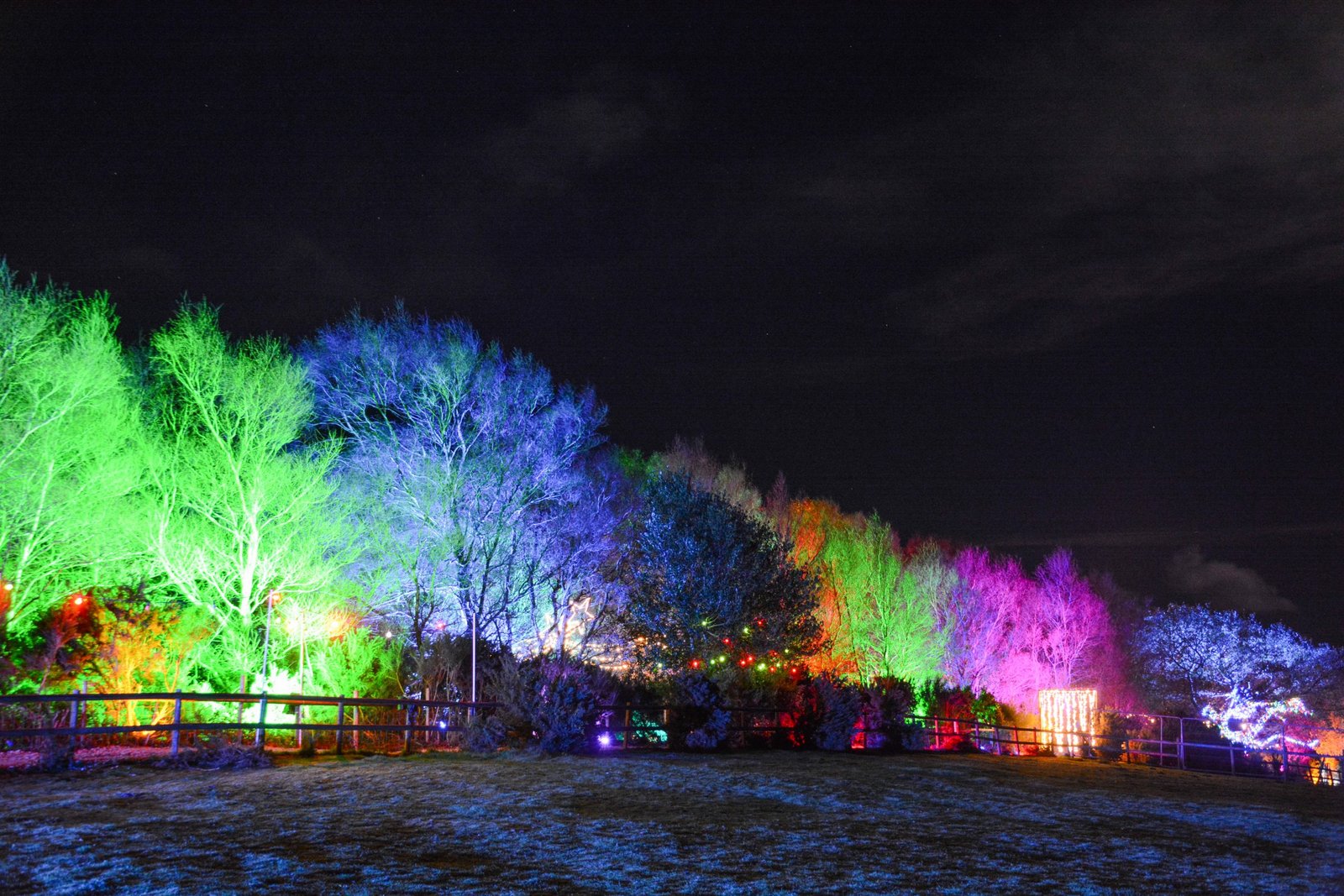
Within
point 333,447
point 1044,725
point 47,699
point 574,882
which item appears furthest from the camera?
point 1044,725

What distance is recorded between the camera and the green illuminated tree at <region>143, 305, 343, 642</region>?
21516 millimetres

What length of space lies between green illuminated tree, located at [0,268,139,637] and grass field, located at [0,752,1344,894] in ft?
22.3

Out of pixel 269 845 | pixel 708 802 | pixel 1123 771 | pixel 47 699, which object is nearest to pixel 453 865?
pixel 269 845

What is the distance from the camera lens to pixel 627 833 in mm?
9688

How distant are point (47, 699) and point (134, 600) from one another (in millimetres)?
6038

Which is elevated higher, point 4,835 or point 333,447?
point 333,447

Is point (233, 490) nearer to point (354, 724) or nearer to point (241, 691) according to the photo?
point (241, 691)

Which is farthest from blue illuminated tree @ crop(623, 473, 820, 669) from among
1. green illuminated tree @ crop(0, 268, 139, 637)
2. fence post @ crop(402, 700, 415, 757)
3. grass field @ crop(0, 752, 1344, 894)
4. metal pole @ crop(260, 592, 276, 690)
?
green illuminated tree @ crop(0, 268, 139, 637)

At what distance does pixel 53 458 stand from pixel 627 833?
14843mm

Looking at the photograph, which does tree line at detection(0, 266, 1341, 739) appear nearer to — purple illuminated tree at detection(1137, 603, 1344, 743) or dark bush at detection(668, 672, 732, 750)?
dark bush at detection(668, 672, 732, 750)

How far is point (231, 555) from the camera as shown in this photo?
21.8 metres

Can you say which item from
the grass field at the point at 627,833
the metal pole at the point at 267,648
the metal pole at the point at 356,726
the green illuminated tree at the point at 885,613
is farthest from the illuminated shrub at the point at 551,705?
the green illuminated tree at the point at 885,613

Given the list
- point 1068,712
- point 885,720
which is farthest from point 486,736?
point 1068,712

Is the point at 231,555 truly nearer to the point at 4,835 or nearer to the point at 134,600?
the point at 134,600
